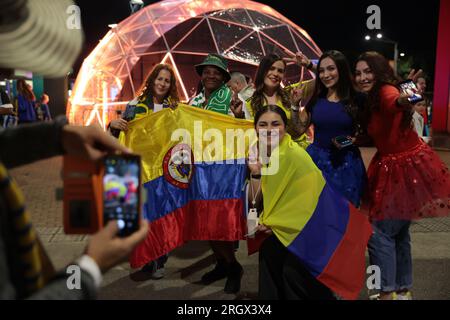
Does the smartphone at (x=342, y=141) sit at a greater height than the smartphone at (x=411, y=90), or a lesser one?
lesser

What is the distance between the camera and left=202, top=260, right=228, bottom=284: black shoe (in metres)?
3.97

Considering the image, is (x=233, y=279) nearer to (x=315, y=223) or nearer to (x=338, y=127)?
(x=315, y=223)

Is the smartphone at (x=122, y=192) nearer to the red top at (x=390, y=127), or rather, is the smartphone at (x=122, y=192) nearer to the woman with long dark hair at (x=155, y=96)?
the red top at (x=390, y=127)

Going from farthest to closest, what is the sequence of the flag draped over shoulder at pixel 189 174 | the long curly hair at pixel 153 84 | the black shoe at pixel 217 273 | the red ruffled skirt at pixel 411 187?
1. the long curly hair at pixel 153 84
2. the black shoe at pixel 217 273
3. the flag draped over shoulder at pixel 189 174
4. the red ruffled skirt at pixel 411 187

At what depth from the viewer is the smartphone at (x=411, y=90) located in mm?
3020

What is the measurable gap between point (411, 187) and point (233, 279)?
1701 millimetres

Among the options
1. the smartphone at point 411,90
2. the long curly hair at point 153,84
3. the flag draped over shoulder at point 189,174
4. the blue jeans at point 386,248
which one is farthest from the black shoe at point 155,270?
the smartphone at point 411,90

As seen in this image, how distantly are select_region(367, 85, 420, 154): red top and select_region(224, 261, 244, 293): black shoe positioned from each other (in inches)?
64.1

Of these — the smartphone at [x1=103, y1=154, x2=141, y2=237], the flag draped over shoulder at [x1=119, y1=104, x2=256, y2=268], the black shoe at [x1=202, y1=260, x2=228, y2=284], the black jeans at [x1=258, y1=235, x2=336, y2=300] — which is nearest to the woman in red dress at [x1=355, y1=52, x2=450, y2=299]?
the black jeans at [x1=258, y1=235, x2=336, y2=300]

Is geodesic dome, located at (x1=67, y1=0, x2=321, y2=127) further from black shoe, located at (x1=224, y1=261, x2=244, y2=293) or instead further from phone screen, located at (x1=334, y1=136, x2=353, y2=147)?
phone screen, located at (x1=334, y1=136, x2=353, y2=147)

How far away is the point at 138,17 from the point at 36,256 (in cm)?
1160

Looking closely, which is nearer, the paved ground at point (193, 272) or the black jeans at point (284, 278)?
the black jeans at point (284, 278)

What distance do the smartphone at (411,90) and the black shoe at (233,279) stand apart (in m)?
2.03
